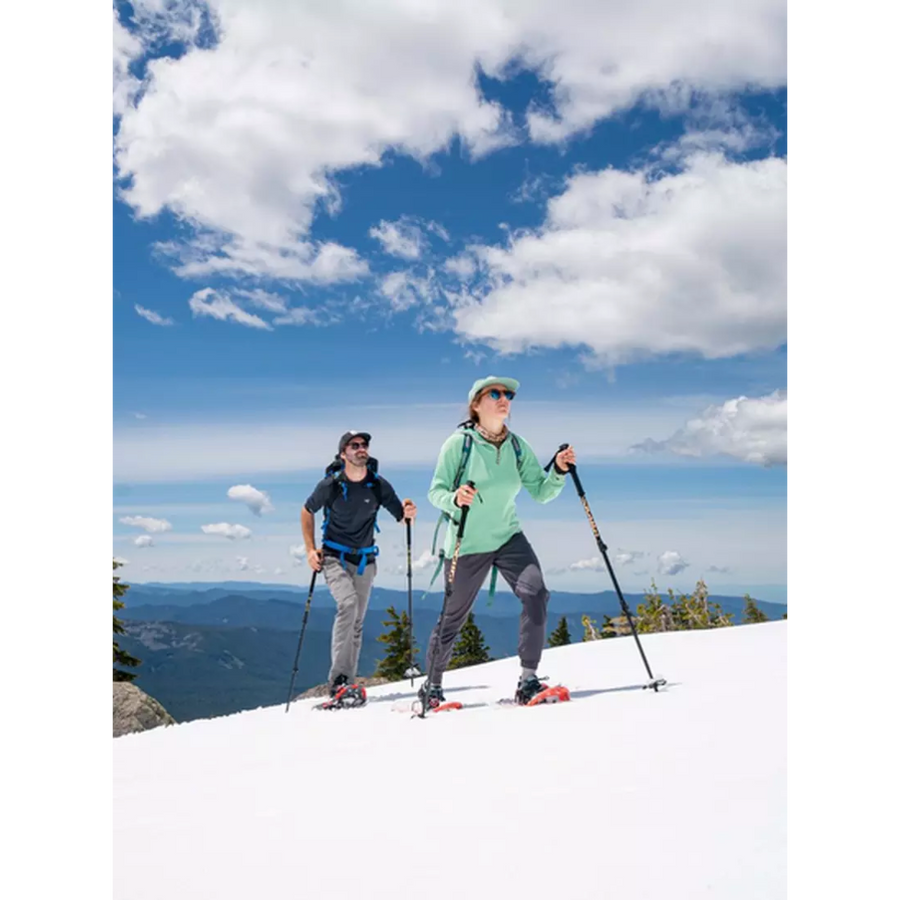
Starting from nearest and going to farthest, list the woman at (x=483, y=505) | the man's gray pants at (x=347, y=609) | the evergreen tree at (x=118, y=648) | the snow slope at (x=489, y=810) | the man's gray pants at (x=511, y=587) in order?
the snow slope at (x=489, y=810), the man's gray pants at (x=511, y=587), the woman at (x=483, y=505), the man's gray pants at (x=347, y=609), the evergreen tree at (x=118, y=648)

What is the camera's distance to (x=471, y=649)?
3484 cm

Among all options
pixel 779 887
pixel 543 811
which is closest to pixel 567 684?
pixel 543 811

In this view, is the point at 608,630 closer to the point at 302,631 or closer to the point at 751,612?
the point at 751,612

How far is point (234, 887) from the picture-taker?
2.59 meters

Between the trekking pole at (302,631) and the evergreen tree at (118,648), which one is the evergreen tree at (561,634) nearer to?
the evergreen tree at (118,648)

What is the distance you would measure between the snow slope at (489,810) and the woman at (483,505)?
124 centimetres

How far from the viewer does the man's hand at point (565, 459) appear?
677cm

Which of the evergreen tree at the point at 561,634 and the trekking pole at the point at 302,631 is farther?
the evergreen tree at the point at 561,634

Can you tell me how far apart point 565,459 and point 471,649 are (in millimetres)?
29345

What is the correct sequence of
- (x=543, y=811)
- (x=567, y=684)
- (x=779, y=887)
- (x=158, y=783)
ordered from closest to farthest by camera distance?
1. (x=779, y=887)
2. (x=543, y=811)
3. (x=158, y=783)
4. (x=567, y=684)

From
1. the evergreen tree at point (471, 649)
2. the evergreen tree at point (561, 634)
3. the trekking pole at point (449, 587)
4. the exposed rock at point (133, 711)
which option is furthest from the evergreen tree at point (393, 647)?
the trekking pole at point (449, 587)
